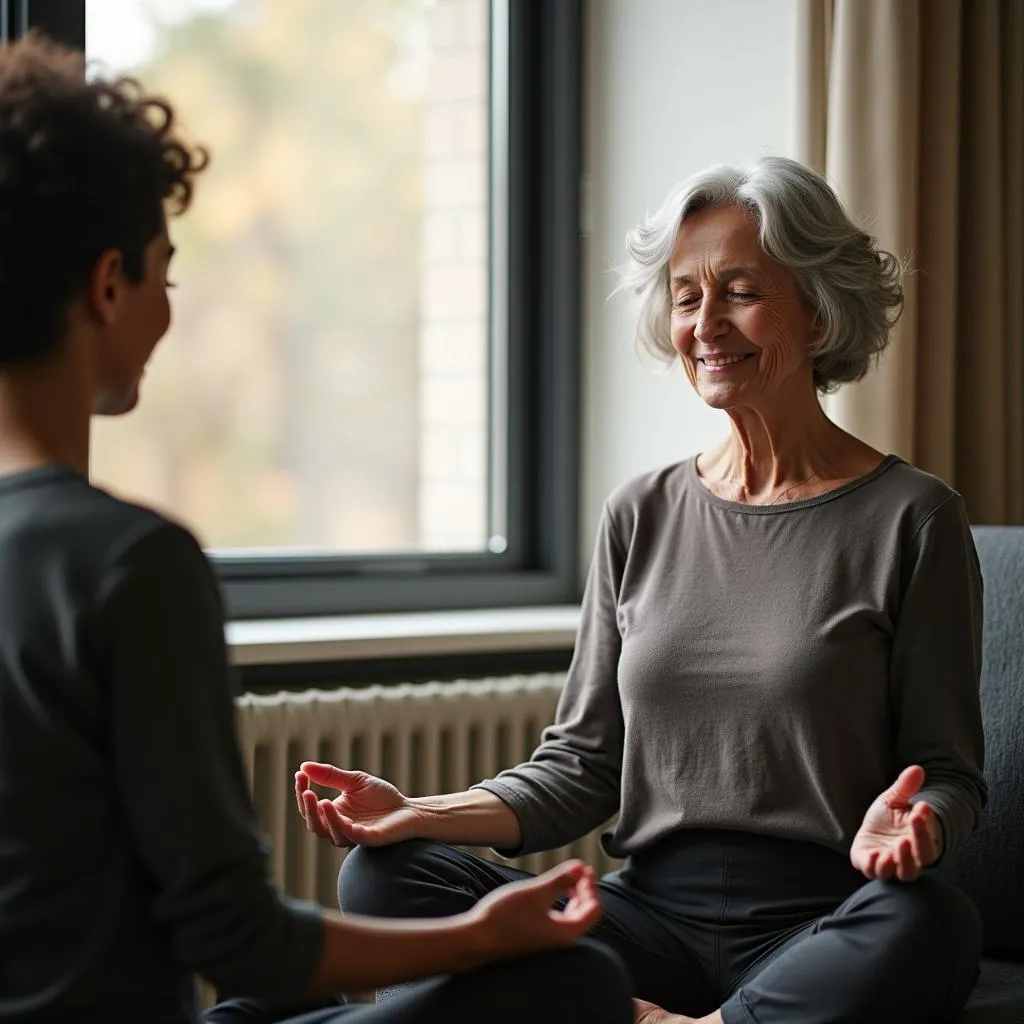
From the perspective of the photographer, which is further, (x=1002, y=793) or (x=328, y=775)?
(x=1002, y=793)

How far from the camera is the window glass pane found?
2.51 meters

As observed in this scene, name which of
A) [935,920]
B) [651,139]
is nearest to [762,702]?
[935,920]

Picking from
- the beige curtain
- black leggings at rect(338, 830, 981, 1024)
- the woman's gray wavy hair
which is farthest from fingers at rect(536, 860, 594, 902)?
the beige curtain

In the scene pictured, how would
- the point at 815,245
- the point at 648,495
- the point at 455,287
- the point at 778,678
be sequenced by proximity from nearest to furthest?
the point at 778,678, the point at 815,245, the point at 648,495, the point at 455,287

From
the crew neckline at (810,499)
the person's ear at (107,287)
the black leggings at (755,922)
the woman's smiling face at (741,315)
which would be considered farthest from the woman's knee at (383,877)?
the person's ear at (107,287)

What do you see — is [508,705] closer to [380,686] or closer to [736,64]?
[380,686]

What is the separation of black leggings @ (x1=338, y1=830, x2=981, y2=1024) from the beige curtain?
800 millimetres

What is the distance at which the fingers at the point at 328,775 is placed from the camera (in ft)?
5.20

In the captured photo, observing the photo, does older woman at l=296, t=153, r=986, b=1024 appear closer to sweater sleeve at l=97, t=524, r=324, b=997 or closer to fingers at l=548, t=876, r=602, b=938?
fingers at l=548, t=876, r=602, b=938

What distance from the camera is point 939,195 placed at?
2.26m

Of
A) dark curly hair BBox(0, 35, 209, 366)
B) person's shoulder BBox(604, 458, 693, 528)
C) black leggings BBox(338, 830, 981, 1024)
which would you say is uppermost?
dark curly hair BBox(0, 35, 209, 366)

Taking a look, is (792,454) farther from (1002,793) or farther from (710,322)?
(1002,793)

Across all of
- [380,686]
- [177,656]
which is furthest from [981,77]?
[177,656]

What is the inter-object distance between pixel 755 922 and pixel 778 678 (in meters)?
0.28
